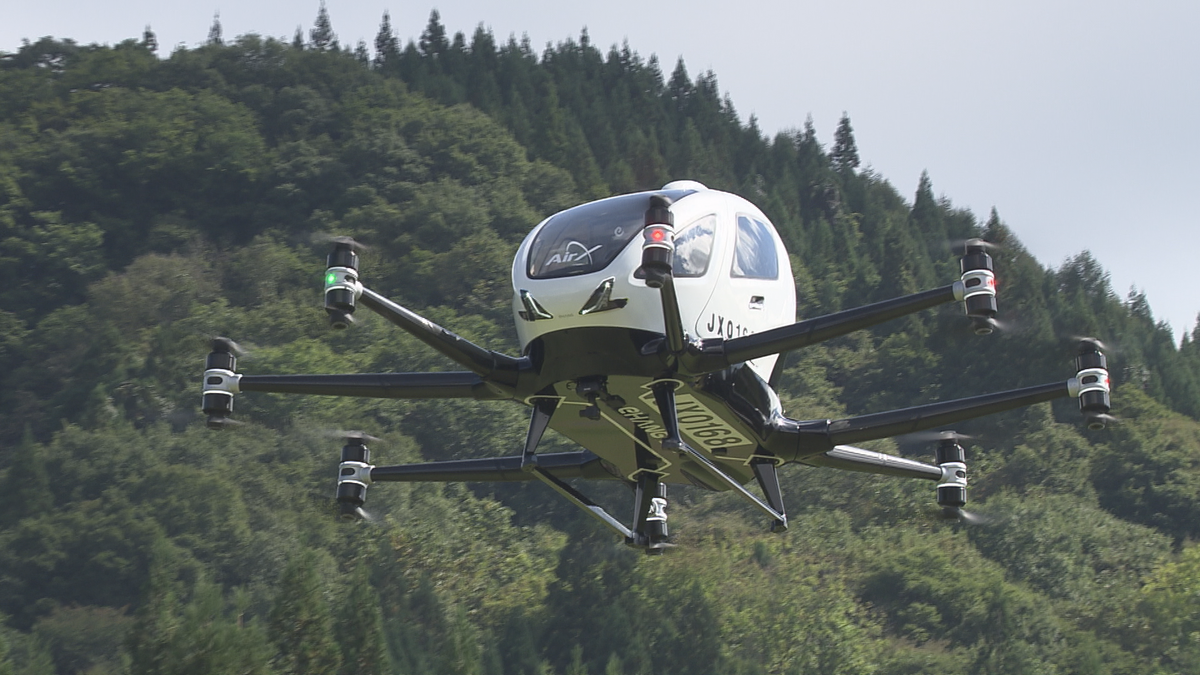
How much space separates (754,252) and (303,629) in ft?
128

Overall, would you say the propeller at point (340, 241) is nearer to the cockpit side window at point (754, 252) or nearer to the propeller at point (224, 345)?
the propeller at point (224, 345)

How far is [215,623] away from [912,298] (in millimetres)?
36898

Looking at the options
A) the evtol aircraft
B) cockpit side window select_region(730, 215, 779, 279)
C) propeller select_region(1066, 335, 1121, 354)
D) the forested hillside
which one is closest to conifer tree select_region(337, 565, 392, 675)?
the forested hillside

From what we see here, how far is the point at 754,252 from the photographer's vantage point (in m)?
19.0

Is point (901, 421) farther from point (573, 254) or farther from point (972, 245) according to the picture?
point (573, 254)

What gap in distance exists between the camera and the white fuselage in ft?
56.3

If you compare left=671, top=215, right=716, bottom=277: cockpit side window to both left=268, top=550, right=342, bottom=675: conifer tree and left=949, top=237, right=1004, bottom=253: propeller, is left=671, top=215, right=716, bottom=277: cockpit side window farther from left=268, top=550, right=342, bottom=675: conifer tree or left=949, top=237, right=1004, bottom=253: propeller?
left=268, top=550, right=342, bottom=675: conifer tree

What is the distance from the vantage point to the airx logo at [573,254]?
17.3 metres

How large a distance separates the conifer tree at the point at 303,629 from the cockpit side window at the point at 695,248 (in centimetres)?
3863

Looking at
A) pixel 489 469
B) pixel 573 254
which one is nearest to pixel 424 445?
pixel 489 469

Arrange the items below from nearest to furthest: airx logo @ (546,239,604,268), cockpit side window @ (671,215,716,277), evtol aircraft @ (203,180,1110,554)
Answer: evtol aircraft @ (203,180,1110,554)
airx logo @ (546,239,604,268)
cockpit side window @ (671,215,716,277)

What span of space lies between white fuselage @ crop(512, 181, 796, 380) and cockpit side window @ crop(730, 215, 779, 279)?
1 centimetres

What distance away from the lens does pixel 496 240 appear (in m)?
119

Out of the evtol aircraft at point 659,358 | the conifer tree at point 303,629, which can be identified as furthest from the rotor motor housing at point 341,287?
the conifer tree at point 303,629
